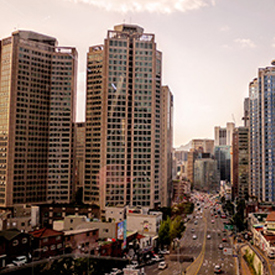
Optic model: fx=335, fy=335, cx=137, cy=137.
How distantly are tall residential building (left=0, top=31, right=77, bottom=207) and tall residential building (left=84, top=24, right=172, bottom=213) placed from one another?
1.76 meters

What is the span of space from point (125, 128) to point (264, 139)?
8.84m

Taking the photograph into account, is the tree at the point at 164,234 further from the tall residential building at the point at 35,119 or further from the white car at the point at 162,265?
the tall residential building at the point at 35,119

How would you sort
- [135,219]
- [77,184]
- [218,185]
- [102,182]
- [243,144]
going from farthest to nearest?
1. [218,185]
2. [243,144]
3. [77,184]
4. [102,182]
5. [135,219]

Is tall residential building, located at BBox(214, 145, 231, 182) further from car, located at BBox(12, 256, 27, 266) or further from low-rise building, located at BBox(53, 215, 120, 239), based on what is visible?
car, located at BBox(12, 256, 27, 266)

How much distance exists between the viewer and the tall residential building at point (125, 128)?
15.5 meters

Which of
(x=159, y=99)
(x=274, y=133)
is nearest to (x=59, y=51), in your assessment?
(x=159, y=99)

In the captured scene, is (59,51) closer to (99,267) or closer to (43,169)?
(43,169)

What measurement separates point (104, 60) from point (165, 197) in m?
7.98

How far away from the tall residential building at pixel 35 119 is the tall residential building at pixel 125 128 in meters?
1.76

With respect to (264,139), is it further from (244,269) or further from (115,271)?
(115,271)

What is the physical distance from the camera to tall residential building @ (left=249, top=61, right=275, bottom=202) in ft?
62.2

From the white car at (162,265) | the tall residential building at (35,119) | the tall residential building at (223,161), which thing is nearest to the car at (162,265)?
the white car at (162,265)

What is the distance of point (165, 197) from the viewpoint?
18344mm

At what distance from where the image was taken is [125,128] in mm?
15719
